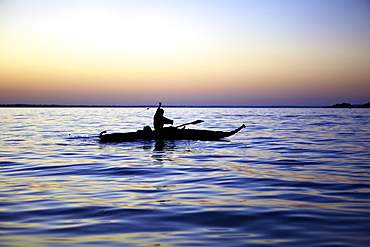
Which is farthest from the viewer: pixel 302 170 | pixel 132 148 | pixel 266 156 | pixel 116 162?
pixel 132 148

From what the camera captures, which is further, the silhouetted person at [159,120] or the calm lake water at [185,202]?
the silhouetted person at [159,120]

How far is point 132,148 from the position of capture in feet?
64.3

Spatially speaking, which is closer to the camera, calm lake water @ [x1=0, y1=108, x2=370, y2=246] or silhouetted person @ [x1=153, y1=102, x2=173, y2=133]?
calm lake water @ [x1=0, y1=108, x2=370, y2=246]

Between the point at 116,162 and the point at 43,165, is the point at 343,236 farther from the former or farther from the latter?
the point at 43,165

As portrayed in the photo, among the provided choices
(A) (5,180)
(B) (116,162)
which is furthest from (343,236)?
(B) (116,162)

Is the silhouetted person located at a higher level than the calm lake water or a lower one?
higher

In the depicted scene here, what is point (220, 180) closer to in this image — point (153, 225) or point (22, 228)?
point (153, 225)

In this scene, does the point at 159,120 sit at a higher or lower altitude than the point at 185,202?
higher

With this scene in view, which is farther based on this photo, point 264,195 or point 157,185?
point 157,185

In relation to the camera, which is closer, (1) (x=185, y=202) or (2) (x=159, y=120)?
(1) (x=185, y=202)

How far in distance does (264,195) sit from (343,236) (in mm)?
2957

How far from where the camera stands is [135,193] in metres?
8.61

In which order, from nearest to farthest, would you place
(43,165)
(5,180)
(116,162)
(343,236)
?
(343,236), (5,180), (43,165), (116,162)

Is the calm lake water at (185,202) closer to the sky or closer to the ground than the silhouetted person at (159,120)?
closer to the ground
